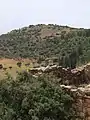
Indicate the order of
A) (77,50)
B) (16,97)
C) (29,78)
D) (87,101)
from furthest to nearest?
(77,50) < (29,78) < (16,97) < (87,101)

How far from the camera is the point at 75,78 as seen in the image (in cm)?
1508

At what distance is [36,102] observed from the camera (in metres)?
12.5

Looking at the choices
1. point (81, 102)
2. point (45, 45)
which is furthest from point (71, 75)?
point (45, 45)

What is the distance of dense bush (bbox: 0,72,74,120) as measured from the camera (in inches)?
481

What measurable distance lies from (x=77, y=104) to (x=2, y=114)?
2811 mm


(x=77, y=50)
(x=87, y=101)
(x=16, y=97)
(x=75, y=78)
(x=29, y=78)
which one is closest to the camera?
(x=87, y=101)

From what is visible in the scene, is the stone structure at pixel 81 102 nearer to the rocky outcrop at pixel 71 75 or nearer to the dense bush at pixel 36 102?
the dense bush at pixel 36 102

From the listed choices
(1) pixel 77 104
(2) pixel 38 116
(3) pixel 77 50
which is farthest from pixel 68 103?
(3) pixel 77 50

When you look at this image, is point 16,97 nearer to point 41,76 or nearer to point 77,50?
point 41,76

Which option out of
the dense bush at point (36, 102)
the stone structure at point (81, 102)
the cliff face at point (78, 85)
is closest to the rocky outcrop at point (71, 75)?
the cliff face at point (78, 85)

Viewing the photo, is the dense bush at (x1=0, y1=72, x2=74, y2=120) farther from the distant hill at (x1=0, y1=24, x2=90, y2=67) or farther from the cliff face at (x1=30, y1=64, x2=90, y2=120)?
the distant hill at (x1=0, y1=24, x2=90, y2=67)

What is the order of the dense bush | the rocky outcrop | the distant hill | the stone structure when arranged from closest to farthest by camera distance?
the stone structure
the dense bush
the rocky outcrop
the distant hill

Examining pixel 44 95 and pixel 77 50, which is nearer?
pixel 44 95

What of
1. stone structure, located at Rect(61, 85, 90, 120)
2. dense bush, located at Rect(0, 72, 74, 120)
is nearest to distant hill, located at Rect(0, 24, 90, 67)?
dense bush, located at Rect(0, 72, 74, 120)
